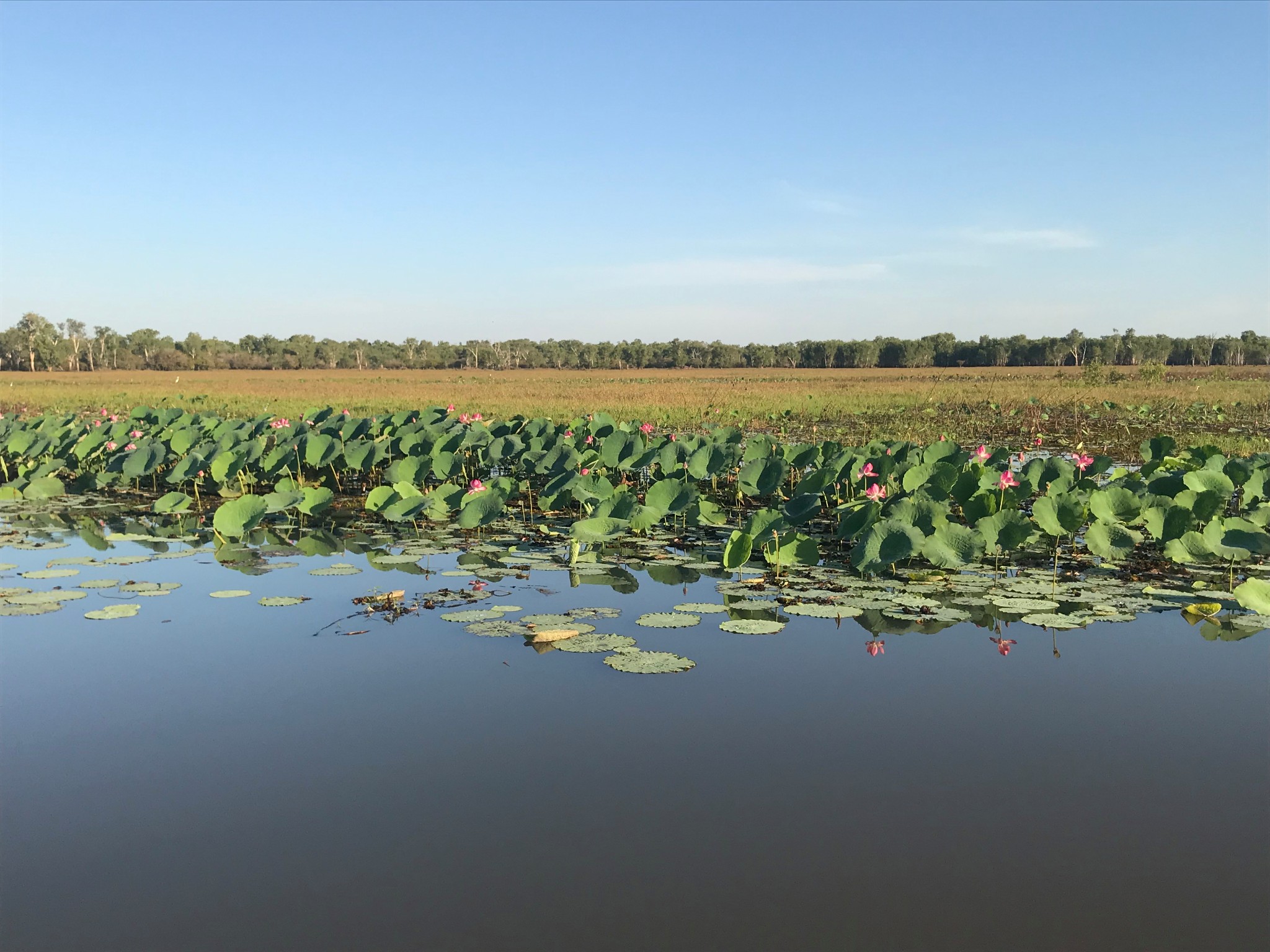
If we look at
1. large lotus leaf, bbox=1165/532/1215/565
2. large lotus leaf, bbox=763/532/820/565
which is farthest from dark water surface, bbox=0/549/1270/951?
large lotus leaf, bbox=763/532/820/565

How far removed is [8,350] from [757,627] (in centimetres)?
11337

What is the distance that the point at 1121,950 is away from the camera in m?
2.44

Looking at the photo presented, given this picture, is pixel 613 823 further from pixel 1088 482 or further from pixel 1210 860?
pixel 1088 482

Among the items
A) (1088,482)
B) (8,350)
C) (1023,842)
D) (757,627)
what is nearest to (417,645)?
(757,627)

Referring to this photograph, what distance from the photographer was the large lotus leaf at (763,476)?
27.1 feet

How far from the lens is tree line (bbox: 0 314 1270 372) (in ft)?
306

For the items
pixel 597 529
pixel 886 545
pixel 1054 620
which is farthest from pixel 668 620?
pixel 1054 620

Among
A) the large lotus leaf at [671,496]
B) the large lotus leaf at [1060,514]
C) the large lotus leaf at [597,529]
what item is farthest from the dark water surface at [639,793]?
the large lotus leaf at [671,496]

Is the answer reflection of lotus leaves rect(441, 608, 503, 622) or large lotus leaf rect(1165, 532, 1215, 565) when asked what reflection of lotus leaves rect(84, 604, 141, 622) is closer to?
reflection of lotus leaves rect(441, 608, 503, 622)

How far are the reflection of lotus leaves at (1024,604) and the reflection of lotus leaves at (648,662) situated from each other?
81.8 inches

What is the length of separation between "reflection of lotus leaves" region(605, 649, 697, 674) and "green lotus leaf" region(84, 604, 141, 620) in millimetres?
2903

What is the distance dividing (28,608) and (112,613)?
60 centimetres

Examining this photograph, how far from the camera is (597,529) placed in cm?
684

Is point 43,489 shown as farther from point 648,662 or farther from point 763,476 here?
point 648,662
